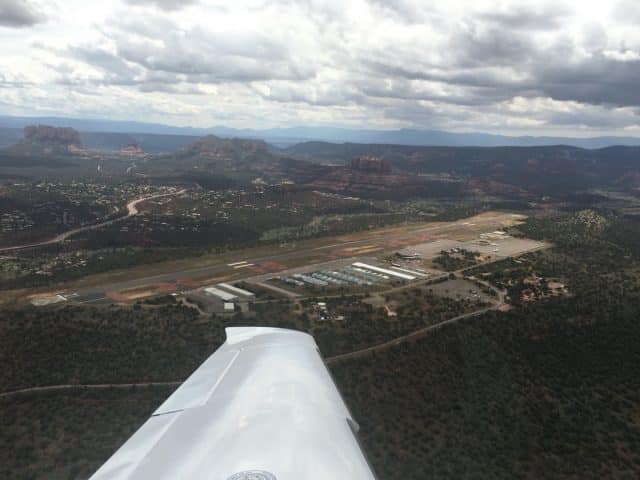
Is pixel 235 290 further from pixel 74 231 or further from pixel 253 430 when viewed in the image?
pixel 74 231

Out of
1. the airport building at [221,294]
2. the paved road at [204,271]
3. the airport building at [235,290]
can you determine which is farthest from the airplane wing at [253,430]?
the paved road at [204,271]

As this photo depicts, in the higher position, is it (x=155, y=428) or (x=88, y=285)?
(x=155, y=428)

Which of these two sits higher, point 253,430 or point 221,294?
point 253,430

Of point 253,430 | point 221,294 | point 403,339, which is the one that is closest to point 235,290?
point 221,294

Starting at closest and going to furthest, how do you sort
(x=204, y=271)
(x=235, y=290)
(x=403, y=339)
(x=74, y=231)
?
1. (x=403, y=339)
2. (x=235, y=290)
3. (x=204, y=271)
4. (x=74, y=231)

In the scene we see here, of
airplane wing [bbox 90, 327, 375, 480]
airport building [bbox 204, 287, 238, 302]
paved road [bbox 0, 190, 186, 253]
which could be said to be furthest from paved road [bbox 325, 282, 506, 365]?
paved road [bbox 0, 190, 186, 253]

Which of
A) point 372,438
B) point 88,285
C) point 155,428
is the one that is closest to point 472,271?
point 372,438

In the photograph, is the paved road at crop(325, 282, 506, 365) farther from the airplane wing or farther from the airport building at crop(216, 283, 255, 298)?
the airplane wing

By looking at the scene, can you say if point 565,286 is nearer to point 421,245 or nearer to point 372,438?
point 421,245
